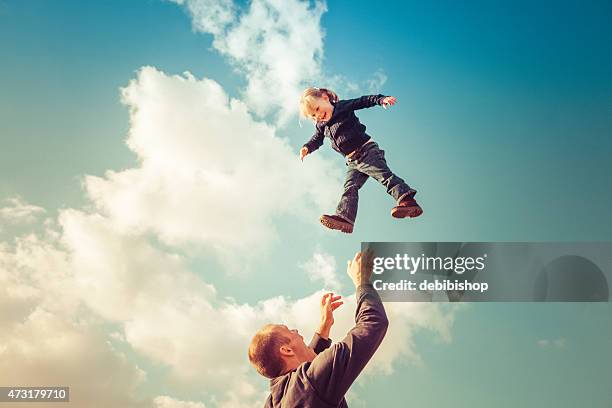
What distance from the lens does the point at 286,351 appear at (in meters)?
3.23

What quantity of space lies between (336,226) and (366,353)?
9.40ft

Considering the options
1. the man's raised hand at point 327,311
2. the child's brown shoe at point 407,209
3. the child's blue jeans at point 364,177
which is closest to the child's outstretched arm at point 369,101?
the child's blue jeans at point 364,177

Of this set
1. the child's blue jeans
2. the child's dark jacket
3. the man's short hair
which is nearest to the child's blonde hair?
the child's dark jacket

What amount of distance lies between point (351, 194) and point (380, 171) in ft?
1.29

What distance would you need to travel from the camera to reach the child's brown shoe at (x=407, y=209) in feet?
17.9

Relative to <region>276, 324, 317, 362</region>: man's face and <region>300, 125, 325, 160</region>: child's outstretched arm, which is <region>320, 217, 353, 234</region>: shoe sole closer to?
<region>300, 125, 325, 160</region>: child's outstretched arm

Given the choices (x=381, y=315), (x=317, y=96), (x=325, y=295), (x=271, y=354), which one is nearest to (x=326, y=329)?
(x=325, y=295)

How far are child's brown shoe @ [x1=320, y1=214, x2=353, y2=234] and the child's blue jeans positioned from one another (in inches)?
2.3

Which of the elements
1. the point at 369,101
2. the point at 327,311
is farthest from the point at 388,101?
the point at 327,311

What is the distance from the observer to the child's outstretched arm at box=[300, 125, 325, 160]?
599cm

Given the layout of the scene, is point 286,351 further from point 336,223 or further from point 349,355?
point 336,223

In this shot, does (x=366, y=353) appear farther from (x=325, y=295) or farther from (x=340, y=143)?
(x=340, y=143)

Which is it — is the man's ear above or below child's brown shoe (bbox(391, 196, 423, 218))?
below

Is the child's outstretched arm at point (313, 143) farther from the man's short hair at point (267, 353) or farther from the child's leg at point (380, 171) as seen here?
the man's short hair at point (267, 353)
